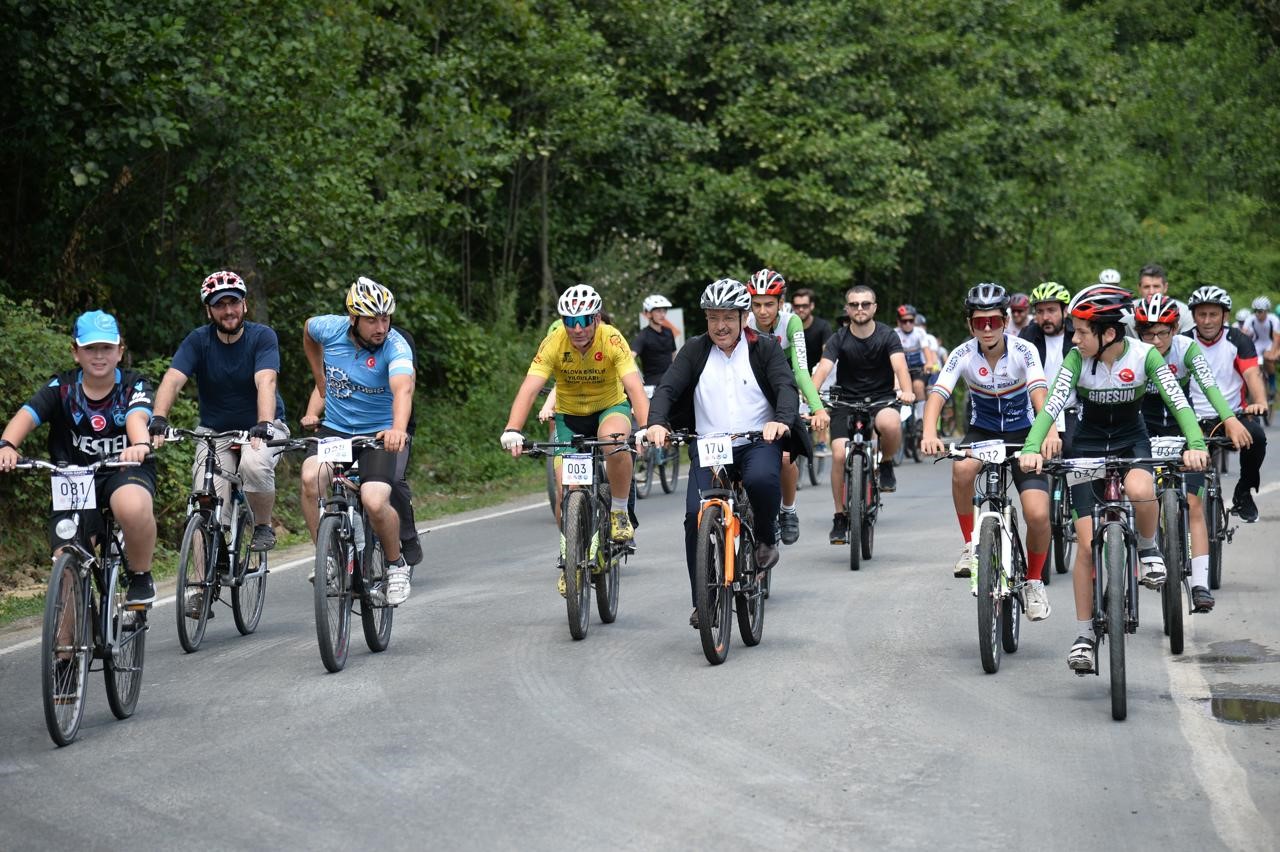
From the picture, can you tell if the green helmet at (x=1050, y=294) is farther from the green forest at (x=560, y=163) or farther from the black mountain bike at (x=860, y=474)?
the green forest at (x=560, y=163)

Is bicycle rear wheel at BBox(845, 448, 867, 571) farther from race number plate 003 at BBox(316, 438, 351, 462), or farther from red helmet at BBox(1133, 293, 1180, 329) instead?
race number plate 003 at BBox(316, 438, 351, 462)

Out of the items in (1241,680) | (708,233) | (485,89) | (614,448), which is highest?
(485,89)

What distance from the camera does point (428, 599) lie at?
11875mm

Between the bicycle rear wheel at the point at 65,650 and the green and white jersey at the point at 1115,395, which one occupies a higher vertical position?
the green and white jersey at the point at 1115,395

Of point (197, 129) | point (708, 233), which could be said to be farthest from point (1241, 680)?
point (708, 233)

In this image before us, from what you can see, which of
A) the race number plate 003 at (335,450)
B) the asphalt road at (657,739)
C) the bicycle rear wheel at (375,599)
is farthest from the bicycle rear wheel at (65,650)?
the bicycle rear wheel at (375,599)

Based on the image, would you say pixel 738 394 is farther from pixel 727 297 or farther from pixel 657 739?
pixel 657 739

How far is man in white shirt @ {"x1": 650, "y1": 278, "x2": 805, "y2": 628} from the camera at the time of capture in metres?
9.74

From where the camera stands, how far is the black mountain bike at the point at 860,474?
13.1 metres

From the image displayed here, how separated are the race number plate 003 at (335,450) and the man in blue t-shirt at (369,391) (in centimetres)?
38

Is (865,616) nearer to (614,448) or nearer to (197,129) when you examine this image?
(614,448)

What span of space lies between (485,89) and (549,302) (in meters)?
4.14

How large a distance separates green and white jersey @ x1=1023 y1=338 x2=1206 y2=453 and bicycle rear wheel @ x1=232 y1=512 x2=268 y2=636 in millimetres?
4595

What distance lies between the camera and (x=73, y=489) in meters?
8.02
